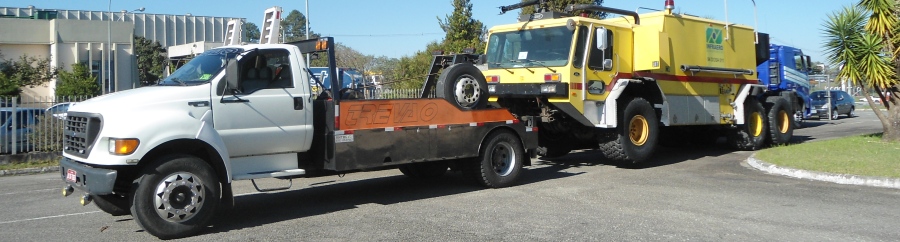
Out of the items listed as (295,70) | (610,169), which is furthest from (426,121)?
(610,169)

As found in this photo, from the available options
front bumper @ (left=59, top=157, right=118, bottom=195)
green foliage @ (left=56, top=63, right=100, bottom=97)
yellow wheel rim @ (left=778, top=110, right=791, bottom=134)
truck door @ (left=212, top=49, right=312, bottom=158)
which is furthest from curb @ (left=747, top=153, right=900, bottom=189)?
green foliage @ (left=56, top=63, right=100, bottom=97)

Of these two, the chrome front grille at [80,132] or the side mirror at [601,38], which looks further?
the side mirror at [601,38]

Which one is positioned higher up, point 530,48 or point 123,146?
point 530,48

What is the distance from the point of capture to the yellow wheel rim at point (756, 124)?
1612cm

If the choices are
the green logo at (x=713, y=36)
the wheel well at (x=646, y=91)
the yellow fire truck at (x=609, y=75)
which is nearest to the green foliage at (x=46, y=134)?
the yellow fire truck at (x=609, y=75)

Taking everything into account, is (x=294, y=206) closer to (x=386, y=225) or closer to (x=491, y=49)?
(x=386, y=225)

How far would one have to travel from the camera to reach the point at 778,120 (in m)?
16.9

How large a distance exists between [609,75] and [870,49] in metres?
6.56

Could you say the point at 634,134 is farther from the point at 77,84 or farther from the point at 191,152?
the point at 77,84

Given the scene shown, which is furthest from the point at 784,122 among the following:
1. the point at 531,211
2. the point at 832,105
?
the point at 832,105

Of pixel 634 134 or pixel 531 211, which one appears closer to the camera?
pixel 531 211

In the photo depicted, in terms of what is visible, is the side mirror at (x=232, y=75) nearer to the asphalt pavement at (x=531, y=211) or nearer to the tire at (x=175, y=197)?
the tire at (x=175, y=197)

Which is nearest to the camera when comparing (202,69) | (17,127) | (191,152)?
(191,152)

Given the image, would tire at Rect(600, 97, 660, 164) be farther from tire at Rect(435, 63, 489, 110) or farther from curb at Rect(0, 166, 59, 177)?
curb at Rect(0, 166, 59, 177)
